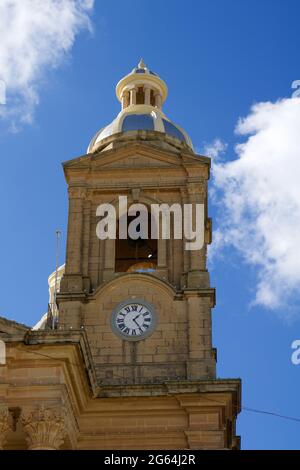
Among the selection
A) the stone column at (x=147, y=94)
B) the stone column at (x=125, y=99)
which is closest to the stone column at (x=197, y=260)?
the stone column at (x=147, y=94)

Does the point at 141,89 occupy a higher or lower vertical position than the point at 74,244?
higher

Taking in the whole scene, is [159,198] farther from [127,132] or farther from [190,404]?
[190,404]

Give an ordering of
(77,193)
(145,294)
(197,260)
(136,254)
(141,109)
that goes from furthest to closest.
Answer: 1. (141,109)
2. (136,254)
3. (77,193)
4. (197,260)
5. (145,294)

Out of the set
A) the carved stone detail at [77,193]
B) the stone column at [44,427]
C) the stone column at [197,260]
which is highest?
the carved stone detail at [77,193]

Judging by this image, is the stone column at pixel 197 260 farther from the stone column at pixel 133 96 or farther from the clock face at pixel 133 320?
the stone column at pixel 133 96

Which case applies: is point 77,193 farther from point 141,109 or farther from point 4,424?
point 4,424

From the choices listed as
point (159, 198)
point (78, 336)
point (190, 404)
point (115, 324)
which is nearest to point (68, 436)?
point (78, 336)

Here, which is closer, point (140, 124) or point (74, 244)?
point (74, 244)

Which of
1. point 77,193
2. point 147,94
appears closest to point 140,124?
point 147,94

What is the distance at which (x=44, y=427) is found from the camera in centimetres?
2842

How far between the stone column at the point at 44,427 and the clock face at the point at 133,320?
24.9 feet

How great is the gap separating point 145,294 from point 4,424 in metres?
9.54

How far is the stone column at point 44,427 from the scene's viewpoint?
2834cm
